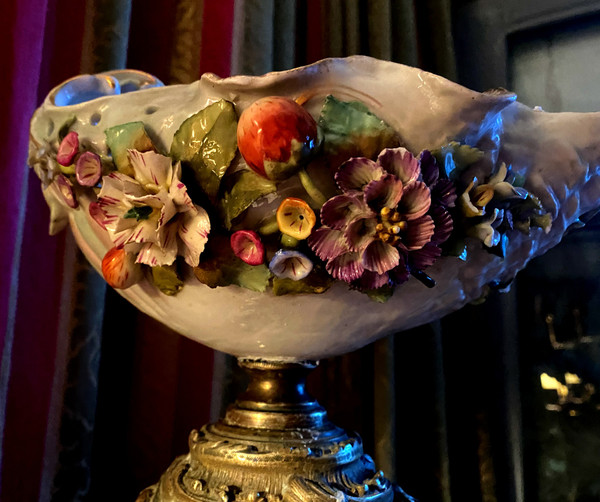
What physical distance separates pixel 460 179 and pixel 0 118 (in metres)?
0.56

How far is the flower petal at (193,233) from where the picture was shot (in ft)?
1.25

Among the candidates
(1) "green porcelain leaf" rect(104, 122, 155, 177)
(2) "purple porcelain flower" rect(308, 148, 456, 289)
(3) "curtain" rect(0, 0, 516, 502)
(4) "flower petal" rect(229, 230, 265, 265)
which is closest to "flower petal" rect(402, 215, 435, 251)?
(2) "purple porcelain flower" rect(308, 148, 456, 289)

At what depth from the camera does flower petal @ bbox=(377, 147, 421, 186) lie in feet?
1.18

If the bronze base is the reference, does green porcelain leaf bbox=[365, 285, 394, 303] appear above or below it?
above

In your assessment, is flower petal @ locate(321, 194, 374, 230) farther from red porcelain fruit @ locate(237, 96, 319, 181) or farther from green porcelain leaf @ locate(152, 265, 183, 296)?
green porcelain leaf @ locate(152, 265, 183, 296)

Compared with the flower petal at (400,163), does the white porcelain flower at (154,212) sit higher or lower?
lower

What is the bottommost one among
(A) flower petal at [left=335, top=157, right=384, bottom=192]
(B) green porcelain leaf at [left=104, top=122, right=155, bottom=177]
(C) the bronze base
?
(C) the bronze base

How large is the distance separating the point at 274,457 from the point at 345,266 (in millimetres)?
185

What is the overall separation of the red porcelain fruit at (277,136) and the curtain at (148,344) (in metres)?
0.42

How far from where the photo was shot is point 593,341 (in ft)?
2.58

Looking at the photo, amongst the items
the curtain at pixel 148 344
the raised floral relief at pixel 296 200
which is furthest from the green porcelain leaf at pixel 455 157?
the curtain at pixel 148 344

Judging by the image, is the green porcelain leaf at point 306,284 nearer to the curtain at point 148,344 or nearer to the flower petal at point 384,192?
the flower petal at point 384,192

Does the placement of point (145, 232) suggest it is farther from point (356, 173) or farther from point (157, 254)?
point (356, 173)

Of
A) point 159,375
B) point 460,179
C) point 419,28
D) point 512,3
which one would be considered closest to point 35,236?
point 159,375
